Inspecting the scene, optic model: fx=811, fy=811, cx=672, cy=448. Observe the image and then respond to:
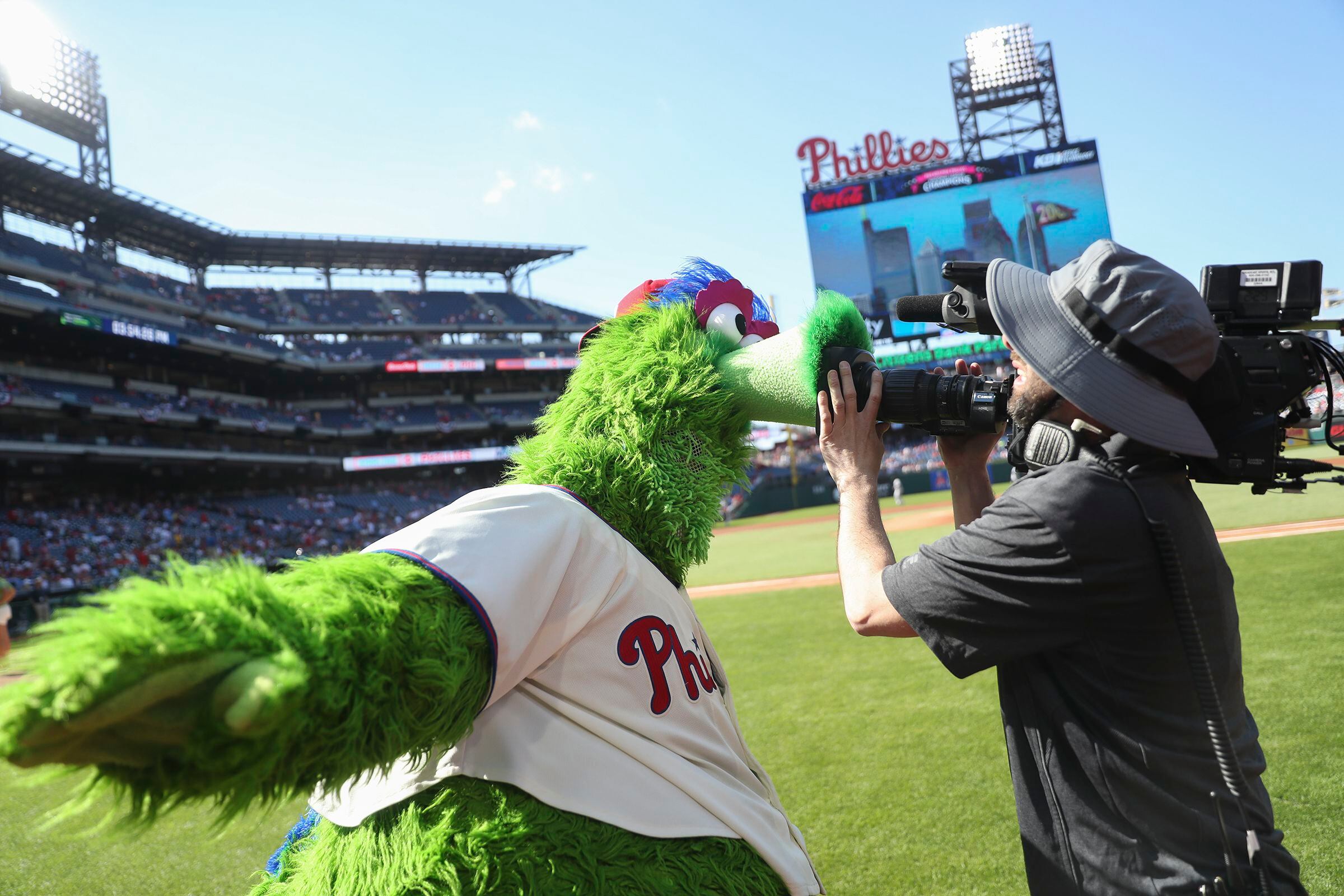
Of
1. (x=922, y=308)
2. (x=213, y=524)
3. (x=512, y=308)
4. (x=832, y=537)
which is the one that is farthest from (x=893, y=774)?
(x=512, y=308)

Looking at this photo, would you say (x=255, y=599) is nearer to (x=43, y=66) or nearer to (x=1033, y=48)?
(x=43, y=66)

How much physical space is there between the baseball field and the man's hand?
4.01 feet

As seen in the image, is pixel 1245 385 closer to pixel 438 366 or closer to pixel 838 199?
pixel 838 199

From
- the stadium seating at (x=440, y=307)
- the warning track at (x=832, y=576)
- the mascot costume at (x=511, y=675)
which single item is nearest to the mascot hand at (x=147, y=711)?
the mascot costume at (x=511, y=675)

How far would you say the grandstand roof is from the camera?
2645 cm

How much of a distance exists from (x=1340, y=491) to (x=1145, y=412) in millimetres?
17649

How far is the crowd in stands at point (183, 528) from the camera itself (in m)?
21.4

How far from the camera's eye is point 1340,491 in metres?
14.8

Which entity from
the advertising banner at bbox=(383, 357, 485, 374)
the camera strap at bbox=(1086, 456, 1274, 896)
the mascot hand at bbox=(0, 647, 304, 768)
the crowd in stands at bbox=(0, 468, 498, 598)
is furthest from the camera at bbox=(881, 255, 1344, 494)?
the advertising banner at bbox=(383, 357, 485, 374)

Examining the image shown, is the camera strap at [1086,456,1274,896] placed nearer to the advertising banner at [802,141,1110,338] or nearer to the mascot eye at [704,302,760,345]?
the mascot eye at [704,302,760,345]

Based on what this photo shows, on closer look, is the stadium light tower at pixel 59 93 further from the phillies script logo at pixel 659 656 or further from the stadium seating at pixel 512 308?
the phillies script logo at pixel 659 656

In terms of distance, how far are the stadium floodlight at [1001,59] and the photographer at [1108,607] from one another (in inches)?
1577

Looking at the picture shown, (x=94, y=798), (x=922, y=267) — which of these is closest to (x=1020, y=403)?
(x=94, y=798)

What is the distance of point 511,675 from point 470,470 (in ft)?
129
